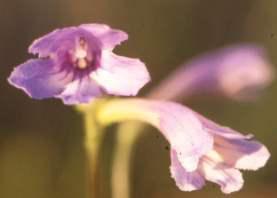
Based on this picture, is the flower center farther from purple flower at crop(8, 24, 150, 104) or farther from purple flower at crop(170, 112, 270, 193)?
purple flower at crop(170, 112, 270, 193)

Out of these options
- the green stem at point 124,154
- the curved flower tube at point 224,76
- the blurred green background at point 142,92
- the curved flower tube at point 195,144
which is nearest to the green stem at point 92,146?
the curved flower tube at point 195,144

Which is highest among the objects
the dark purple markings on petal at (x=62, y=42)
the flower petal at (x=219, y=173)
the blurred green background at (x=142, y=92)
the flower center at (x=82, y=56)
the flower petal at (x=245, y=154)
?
the dark purple markings on petal at (x=62, y=42)

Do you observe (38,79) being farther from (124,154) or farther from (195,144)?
A: (124,154)

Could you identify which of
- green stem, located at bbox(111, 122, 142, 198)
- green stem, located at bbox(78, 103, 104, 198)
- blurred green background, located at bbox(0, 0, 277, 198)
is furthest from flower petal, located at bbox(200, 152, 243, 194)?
blurred green background, located at bbox(0, 0, 277, 198)

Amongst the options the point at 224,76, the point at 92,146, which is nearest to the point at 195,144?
the point at 92,146

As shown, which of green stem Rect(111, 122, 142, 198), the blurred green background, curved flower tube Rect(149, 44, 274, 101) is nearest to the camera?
green stem Rect(111, 122, 142, 198)

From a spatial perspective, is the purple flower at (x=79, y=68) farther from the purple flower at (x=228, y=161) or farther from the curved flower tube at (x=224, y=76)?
the curved flower tube at (x=224, y=76)
